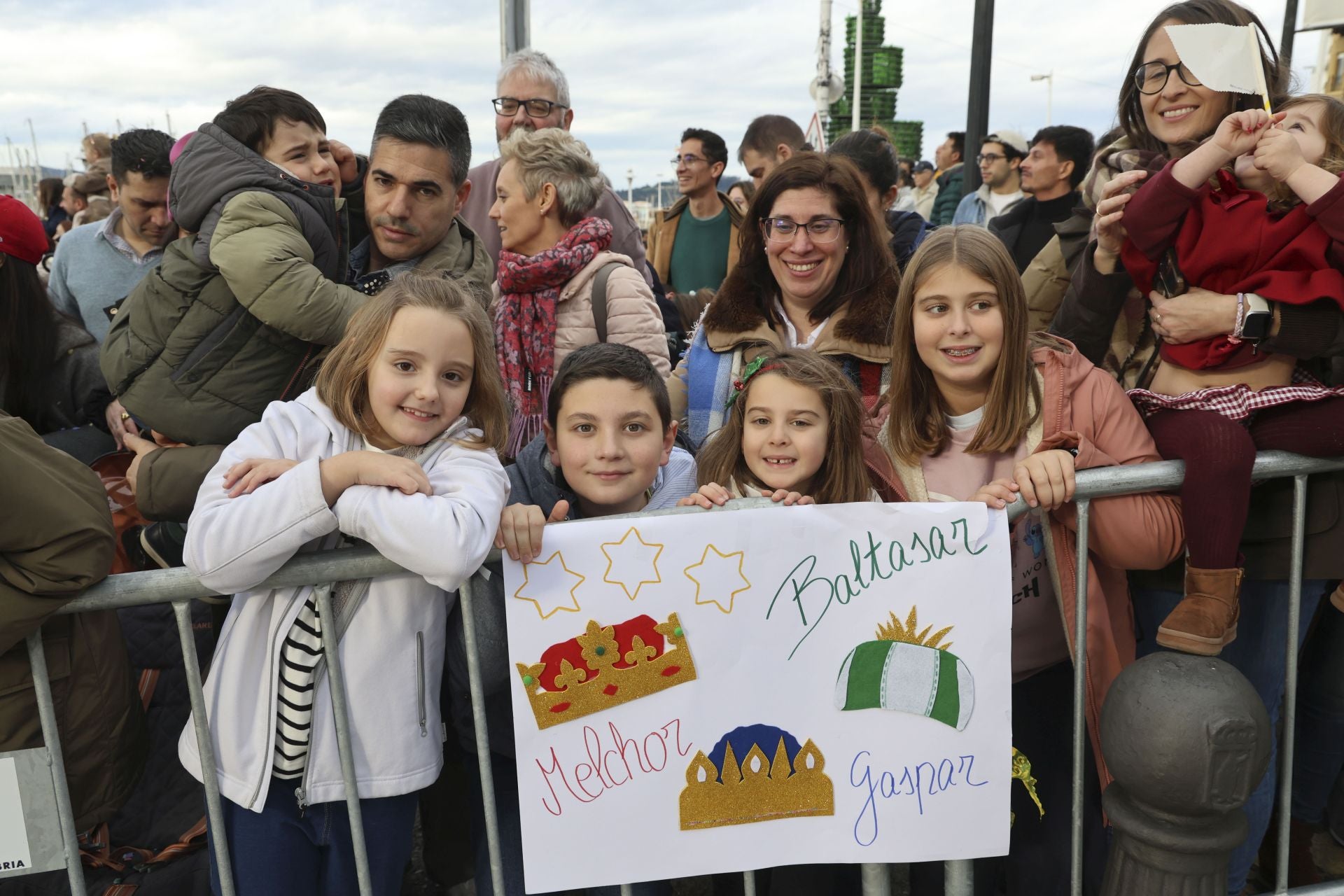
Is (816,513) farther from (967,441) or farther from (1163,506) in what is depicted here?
(1163,506)

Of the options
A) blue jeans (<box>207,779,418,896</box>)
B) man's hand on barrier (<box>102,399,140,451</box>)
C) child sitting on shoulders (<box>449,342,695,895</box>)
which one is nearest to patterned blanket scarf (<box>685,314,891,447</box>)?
child sitting on shoulders (<box>449,342,695,895</box>)

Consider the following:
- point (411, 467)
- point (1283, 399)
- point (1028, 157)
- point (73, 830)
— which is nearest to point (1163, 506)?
point (1283, 399)

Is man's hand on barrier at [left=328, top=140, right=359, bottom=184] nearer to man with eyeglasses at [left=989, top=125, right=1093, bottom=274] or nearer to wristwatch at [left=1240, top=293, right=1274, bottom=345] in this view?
wristwatch at [left=1240, top=293, right=1274, bottom=345]

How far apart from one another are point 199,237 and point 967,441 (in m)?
2.22

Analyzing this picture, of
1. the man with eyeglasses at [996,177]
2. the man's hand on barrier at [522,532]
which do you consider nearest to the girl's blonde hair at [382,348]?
the man's hand on barrier at [522,532]

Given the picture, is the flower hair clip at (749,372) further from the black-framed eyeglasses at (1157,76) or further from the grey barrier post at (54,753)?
the grey barrier post at (54,753)

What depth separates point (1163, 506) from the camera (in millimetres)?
2418

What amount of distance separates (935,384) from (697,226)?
4.31 m

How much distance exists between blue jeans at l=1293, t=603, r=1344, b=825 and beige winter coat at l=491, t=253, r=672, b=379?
2165mm

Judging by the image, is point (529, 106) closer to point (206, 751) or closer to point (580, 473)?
point (580, 473)

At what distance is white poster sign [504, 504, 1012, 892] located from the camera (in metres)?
2.14

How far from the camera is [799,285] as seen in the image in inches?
133

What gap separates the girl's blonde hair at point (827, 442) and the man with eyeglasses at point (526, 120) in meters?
1.87

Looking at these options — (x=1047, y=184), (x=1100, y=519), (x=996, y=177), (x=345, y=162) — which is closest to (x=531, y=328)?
(x=345, y=162)
